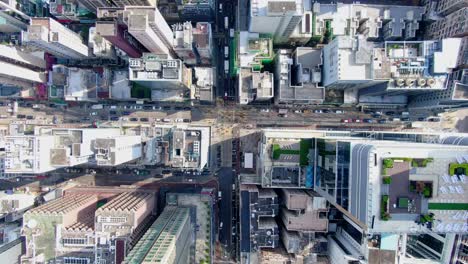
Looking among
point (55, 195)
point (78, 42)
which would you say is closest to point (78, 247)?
point (55, 195)

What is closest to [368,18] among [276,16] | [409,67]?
[409,67]

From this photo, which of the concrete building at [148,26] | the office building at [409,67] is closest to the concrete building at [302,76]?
the office building at [409,67]

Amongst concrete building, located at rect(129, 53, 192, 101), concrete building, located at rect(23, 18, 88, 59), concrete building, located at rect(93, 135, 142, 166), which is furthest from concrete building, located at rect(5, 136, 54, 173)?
concrete building, located at rect(129, 53, 192, 101)

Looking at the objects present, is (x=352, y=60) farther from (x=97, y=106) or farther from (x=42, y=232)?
(x=42, y=232)

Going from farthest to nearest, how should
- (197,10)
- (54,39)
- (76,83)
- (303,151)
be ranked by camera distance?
1. (76,83)
2. (197,10)
3. (303,151)
4. (54,39)

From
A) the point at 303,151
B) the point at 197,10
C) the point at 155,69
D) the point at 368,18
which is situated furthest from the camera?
the point at 368,18

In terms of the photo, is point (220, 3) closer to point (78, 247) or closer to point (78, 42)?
point (78, 42)

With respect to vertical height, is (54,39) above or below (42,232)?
above
